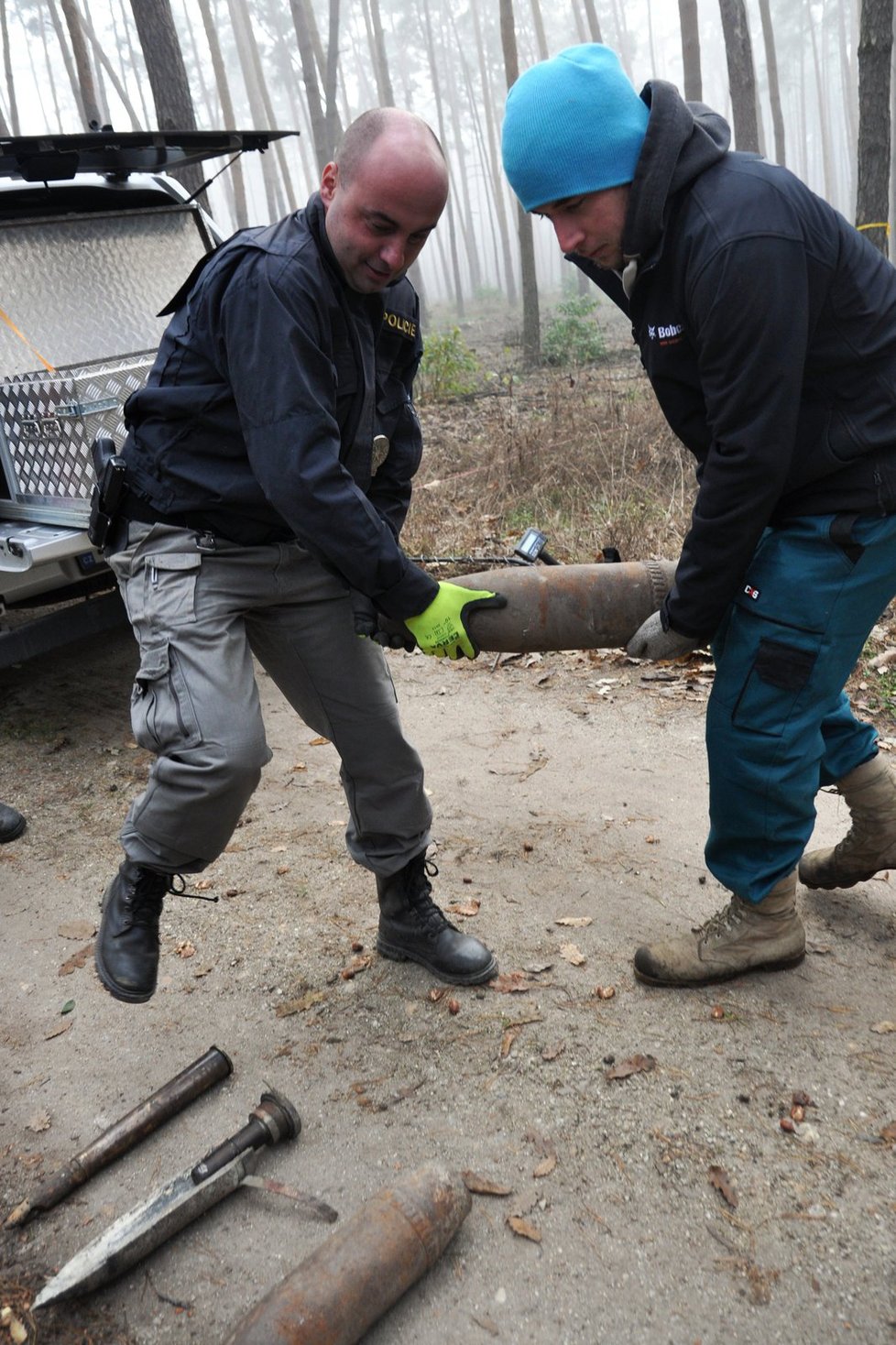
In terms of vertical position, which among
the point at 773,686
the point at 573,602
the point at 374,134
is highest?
the point at 374,134

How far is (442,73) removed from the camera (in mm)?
69500

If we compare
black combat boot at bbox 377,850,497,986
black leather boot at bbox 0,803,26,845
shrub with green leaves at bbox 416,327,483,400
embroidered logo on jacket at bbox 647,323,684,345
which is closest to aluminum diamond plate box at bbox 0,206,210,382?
black leather boot at bbox 0,803,26,845

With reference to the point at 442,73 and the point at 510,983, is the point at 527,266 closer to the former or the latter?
the point at 510,983

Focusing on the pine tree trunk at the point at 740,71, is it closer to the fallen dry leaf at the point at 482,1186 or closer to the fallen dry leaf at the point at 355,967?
the fallen dry leaf at the point at 355,967

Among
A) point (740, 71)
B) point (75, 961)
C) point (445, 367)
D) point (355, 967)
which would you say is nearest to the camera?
point (355, 967)

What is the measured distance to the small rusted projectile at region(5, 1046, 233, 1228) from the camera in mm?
2506

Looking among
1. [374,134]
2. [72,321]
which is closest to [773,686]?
[374,134]

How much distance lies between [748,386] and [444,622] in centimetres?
104

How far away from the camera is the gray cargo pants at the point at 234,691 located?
2.71 meters

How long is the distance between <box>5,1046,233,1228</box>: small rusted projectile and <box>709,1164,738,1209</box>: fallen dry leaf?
1373 mm

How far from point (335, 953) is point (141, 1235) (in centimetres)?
129

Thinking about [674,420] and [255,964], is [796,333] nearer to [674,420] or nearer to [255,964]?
[674,420]

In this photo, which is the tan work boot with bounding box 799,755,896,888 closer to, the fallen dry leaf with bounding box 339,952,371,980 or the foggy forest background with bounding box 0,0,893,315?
the fallen dry leaf with bounding box 339,952,371,980

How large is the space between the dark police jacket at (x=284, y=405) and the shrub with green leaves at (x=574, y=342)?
14425 millimetres
